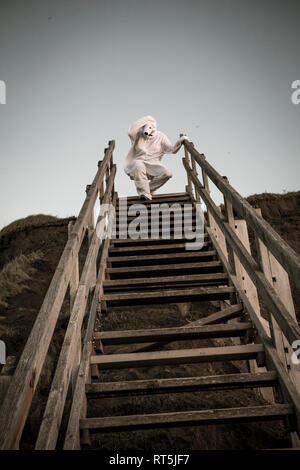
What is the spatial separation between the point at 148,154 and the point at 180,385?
509 centimetres

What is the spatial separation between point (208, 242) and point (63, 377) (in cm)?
299

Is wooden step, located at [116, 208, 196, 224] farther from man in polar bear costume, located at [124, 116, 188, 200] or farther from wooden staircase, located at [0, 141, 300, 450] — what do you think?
man in polar bear costume, located at [124, 116, 188, 200]

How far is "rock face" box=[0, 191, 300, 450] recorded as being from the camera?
167 inches

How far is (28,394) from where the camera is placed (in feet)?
4.75

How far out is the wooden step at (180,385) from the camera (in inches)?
98.0

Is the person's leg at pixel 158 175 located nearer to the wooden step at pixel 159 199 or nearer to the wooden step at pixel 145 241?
the wooden step at pixel 159 199

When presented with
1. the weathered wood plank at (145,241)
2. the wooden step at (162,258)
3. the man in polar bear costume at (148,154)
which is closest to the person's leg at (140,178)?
the man in polar bear costume at (148,154)

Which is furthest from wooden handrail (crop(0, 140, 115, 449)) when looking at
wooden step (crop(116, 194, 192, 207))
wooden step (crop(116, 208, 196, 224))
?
wooden step (crop(116, 194, 192, 207))

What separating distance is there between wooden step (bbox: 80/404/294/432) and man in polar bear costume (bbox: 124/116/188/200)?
14.7 feet

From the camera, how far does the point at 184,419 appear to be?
2246 mm

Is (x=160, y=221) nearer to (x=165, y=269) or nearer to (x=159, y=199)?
(x=159, y=199)

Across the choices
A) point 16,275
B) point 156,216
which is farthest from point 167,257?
point 16,275

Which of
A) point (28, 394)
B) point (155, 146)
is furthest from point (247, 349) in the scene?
point (155, 146)

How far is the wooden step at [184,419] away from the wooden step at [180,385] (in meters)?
0.22
